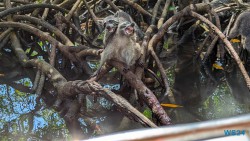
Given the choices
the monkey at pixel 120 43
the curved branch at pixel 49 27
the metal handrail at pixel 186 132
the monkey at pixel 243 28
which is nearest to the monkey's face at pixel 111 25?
the monkey at pixel 120 43

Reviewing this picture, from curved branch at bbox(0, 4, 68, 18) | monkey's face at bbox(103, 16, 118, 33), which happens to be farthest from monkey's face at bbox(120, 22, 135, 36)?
curved branch at bbox(0, 4, 68, 18)

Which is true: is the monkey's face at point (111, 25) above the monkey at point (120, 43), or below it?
above

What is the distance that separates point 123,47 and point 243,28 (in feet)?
6.60

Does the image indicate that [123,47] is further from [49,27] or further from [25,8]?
[25,8]

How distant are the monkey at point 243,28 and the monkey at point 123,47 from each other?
5.73ft

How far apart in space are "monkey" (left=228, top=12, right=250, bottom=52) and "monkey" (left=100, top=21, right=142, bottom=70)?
1748 millimetres

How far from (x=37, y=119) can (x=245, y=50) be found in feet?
10.1

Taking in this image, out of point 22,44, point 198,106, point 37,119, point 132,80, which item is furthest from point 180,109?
point 22,44

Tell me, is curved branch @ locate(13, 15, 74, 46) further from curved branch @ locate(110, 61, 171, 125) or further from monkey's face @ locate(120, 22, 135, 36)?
curved branch @ locate(110, 61, 171, 125)

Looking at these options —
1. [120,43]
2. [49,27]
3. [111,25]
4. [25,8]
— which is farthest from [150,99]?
[25,8]

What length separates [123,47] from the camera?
4.21 m

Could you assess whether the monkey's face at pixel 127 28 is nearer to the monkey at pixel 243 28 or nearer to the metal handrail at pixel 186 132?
the monkey at pixel 243 28

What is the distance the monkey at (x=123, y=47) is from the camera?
13.4 ft

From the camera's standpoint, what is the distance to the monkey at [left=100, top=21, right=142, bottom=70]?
13.4 feet
